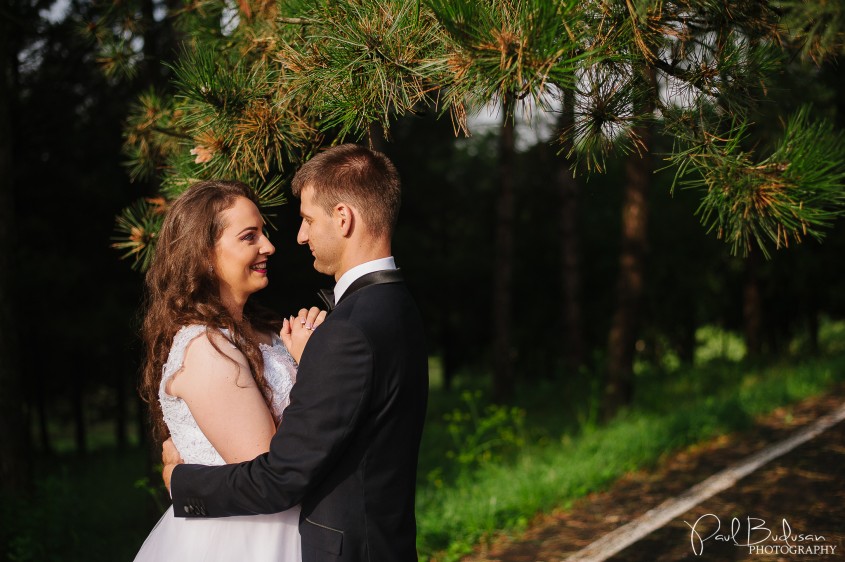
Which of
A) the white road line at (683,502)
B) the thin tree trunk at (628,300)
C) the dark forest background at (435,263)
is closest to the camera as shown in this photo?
the white road line at (683,502)

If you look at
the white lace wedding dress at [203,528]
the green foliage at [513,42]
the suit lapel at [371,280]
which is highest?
the green foliage at [513,42]

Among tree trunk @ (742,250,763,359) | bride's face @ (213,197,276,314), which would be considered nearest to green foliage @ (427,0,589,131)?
bride's face @ (213,197,276,314)

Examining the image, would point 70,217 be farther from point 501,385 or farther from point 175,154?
point 175,154

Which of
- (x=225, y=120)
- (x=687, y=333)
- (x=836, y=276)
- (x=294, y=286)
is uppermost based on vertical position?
(x=225, y=120)

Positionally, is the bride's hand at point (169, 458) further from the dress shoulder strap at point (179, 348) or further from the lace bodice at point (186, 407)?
the dress shoulder strap at point (179, 348)

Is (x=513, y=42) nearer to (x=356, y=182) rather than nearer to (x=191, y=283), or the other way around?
(x=356, y=182)

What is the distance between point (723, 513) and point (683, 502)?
433 mm

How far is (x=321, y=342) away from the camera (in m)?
2.29

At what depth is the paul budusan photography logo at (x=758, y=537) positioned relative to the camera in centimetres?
464

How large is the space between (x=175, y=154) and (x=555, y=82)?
2.35 meters

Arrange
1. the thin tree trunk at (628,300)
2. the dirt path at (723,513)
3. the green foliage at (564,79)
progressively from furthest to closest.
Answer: the thin tree trunk at (628,300) < the dirt path at (723,513) < the green foliage at (564,79)

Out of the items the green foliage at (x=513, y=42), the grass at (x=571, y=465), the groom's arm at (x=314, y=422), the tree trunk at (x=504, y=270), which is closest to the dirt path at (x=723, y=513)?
the grass at (x=571, y=465)

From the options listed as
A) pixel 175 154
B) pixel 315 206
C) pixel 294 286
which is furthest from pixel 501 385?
pixel 315 206

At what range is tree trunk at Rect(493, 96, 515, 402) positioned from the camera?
589 inches
